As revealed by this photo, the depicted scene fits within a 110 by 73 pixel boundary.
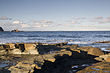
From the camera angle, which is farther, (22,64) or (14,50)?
(14,50)

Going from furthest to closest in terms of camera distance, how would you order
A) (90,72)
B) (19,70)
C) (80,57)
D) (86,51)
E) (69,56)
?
1. (86,51)
2. (80,57)
3. (69,56)
4. (90,72)
5. (19,70)

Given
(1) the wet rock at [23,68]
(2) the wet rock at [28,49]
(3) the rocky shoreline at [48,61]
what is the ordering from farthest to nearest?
(2) the wet rock at [28,49]
(3) the rocky shoreline at [48,61]
(1) the wet rock at [23,68]

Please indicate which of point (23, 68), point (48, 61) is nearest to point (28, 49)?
point (48, 61)

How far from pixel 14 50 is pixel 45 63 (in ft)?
17.1

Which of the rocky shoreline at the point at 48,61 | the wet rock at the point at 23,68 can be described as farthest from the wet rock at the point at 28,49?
the wet rock at the point at 23,68

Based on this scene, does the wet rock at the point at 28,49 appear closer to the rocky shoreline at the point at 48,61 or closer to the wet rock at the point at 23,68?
the rocky shoreline at the point at 48,61

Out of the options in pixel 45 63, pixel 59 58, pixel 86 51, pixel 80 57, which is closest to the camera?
pixel 45 63

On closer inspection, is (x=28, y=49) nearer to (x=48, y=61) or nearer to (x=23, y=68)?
(x=48, y=61)

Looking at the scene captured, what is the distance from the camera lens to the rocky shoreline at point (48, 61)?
8409mm

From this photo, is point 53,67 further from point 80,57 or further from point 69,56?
point 80,57

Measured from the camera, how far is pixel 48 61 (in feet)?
34.0

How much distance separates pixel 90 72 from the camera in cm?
828

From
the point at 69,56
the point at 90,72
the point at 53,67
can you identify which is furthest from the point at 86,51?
the point at 90,72

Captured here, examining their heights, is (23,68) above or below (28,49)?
below
